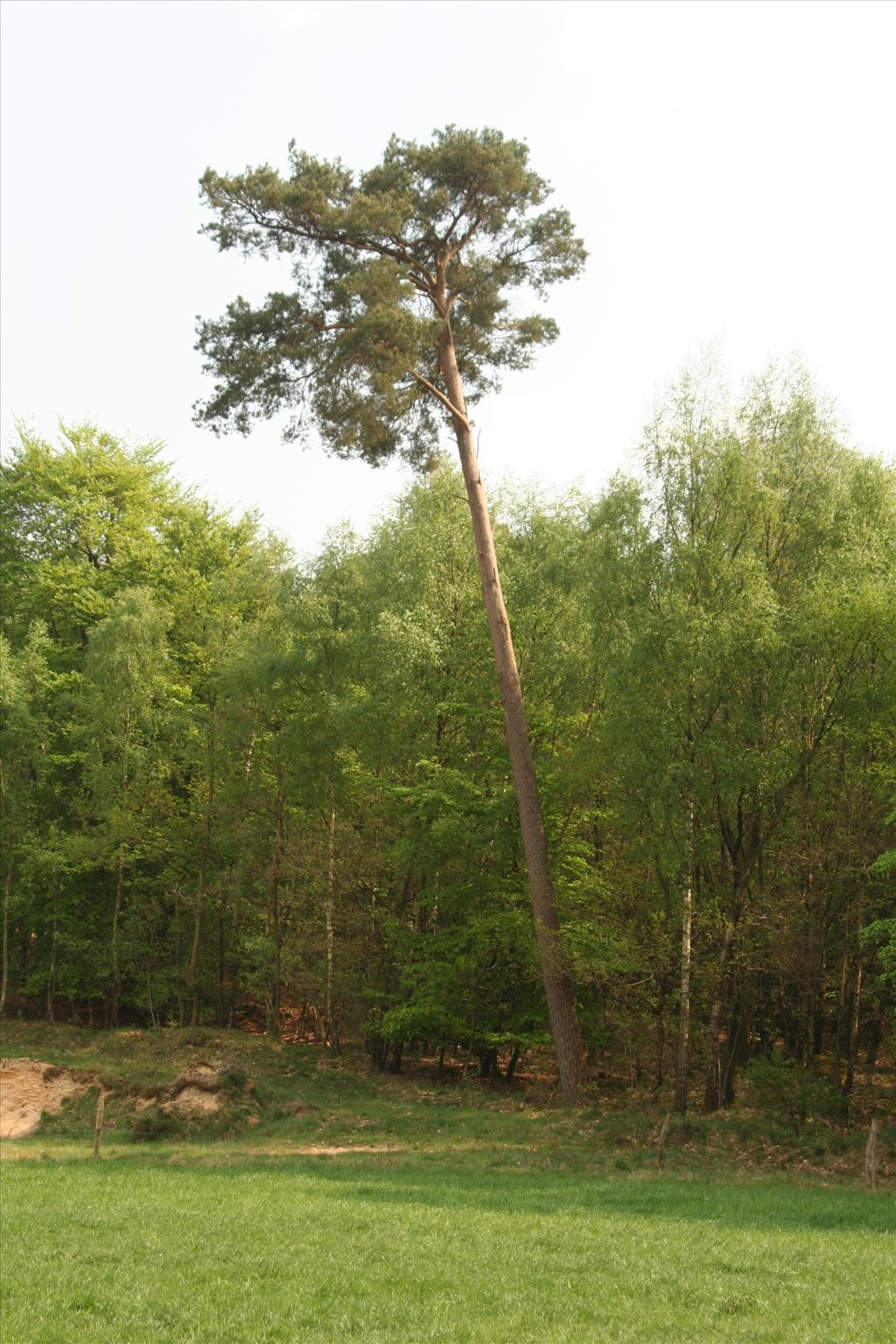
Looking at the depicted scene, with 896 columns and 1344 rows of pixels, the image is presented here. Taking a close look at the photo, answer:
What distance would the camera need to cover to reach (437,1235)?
1070 centimetres

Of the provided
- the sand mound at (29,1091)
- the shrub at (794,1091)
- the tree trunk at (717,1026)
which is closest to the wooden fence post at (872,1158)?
the shrub at (794,1091)

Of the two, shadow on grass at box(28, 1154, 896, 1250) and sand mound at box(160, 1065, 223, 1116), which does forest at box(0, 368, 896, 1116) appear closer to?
shadow on grass at box(28, 1154, 896, 1250)

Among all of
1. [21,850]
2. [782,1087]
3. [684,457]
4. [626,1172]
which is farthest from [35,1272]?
[21,850]

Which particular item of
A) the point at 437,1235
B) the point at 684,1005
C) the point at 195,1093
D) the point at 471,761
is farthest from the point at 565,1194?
the point at 471,761

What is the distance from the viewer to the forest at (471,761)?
18.2 metres

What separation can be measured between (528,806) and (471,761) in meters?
4.29

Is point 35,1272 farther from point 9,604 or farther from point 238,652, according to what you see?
point 9,604

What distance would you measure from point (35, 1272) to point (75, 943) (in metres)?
23.3

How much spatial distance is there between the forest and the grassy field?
3.41 m

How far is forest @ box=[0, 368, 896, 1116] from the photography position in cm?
1817

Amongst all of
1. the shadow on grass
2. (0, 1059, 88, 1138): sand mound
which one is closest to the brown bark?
(0, 1059, 88, 1138): sand mound

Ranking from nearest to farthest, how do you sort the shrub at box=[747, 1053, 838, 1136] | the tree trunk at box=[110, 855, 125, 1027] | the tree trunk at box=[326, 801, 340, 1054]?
the shrub at box=[747, 1053, 838, 1136] < the tree trunk at box=[326, 801, 340, 1054] < the tree trunk at box=[110, 855, 125, 1027]

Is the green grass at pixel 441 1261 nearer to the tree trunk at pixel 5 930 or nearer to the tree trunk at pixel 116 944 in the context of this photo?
the tree trunk at pixel 116 944

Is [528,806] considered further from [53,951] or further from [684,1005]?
[53,951]
